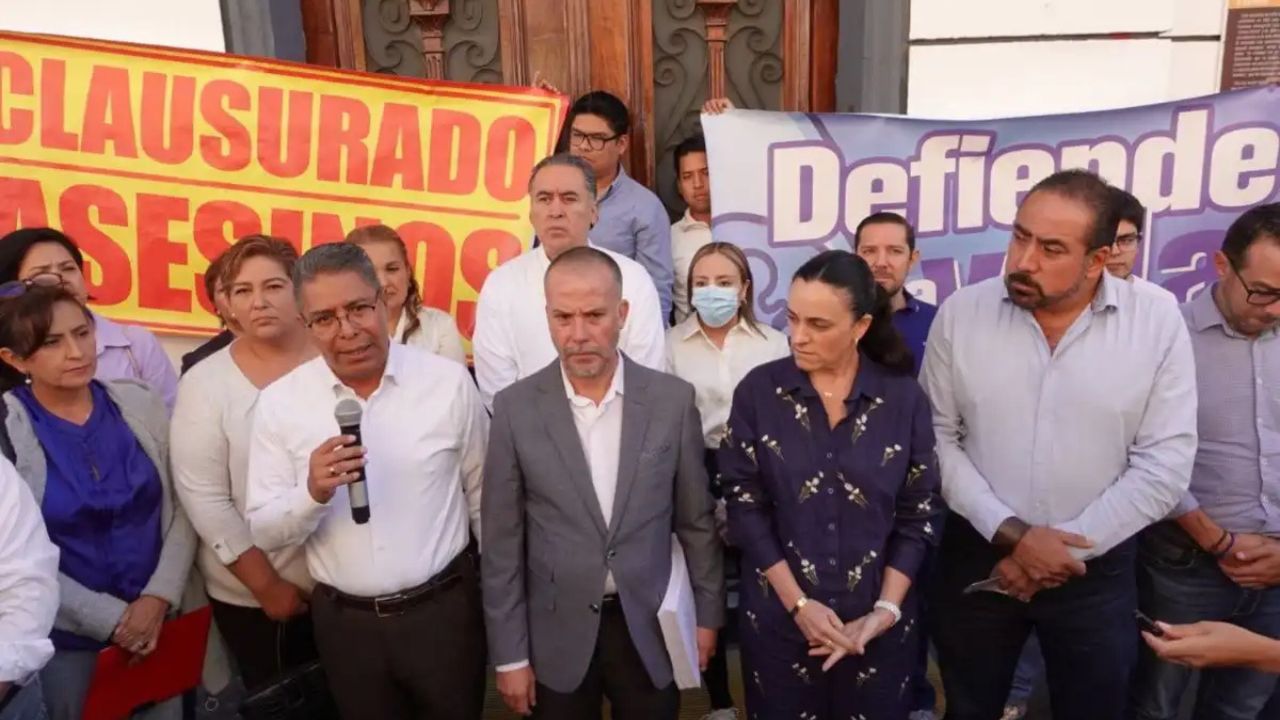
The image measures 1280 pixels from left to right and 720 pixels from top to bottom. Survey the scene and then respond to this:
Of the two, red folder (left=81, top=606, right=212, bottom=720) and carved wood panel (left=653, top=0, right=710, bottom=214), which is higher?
carved wood panel (left=653, top=0, right=710, bottom=214)

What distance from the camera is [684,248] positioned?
419 centimetres

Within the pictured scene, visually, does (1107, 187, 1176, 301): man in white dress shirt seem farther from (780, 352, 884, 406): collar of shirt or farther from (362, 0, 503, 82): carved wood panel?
(362, 0, 503, 82): carved wood panel

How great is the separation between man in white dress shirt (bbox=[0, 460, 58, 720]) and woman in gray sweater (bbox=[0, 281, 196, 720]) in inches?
14.6

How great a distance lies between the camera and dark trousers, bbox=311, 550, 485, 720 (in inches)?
94.1

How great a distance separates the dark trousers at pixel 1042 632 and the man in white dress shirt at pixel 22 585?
246 centimetres

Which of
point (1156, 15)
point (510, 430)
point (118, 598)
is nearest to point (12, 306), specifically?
point (118, 598)

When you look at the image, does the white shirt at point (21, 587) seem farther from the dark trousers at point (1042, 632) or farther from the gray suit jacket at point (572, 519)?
the dark trousers at point (1042, 632)

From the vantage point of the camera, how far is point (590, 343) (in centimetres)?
233

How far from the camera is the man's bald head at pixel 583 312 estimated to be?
2.33 m

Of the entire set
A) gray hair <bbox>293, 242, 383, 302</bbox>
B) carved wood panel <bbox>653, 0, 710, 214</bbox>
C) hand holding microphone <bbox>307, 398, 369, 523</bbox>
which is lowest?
hand holding microphone <bbox>307, 398, 369, 523</bbox>

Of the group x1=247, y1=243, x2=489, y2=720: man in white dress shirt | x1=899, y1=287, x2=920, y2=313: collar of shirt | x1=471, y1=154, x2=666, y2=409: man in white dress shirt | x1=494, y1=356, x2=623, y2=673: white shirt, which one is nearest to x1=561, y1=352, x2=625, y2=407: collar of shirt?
x1=494, y1=356, x2=623, y2=673: white shirt

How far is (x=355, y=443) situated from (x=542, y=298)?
1305mm

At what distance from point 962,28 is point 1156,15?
2.94ft

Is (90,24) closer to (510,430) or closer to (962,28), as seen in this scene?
(510,430)
